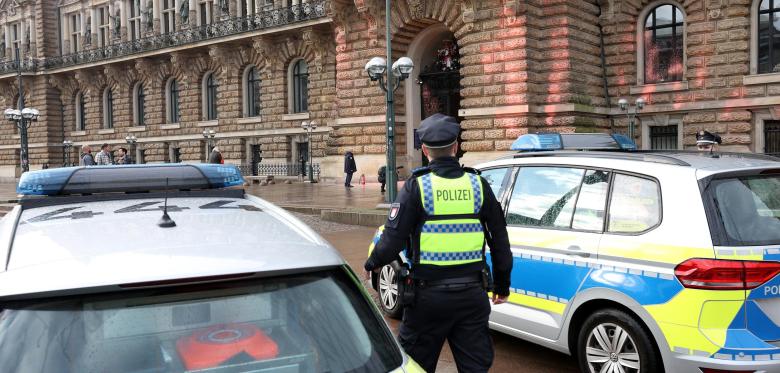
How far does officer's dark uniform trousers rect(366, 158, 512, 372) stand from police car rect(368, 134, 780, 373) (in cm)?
113

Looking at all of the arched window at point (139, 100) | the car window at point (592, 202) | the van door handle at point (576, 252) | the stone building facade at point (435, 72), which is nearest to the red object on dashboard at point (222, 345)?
the van door handle at point (576, 252)

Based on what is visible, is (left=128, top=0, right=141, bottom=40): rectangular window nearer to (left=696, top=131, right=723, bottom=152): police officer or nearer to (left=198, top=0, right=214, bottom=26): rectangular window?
(left=198, top=0, right=214, bottom=26): rectangular window

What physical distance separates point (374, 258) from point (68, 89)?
168 feet

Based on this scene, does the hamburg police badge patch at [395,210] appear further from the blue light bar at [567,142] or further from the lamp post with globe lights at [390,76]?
the lamp post with globe lights at [390,76]

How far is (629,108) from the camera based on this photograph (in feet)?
80.7

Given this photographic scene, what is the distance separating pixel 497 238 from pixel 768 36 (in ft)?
75.4

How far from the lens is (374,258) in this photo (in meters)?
3.38

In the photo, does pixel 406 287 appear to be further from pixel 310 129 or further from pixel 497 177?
pixel 310 129

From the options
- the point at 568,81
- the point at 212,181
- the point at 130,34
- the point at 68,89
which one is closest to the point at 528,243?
the point at 212,181

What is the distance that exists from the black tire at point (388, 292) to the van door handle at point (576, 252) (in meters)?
2.13

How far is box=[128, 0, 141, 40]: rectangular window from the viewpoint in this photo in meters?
43.5

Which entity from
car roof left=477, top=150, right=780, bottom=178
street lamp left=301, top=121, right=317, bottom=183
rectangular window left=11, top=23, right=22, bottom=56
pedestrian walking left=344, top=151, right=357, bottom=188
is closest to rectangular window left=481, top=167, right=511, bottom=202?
car roof left=477, top=150, right=780, bottom=178

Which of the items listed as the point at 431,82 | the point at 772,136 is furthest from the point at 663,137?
the point at 431,82

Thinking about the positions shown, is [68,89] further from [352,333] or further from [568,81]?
[352,333]
